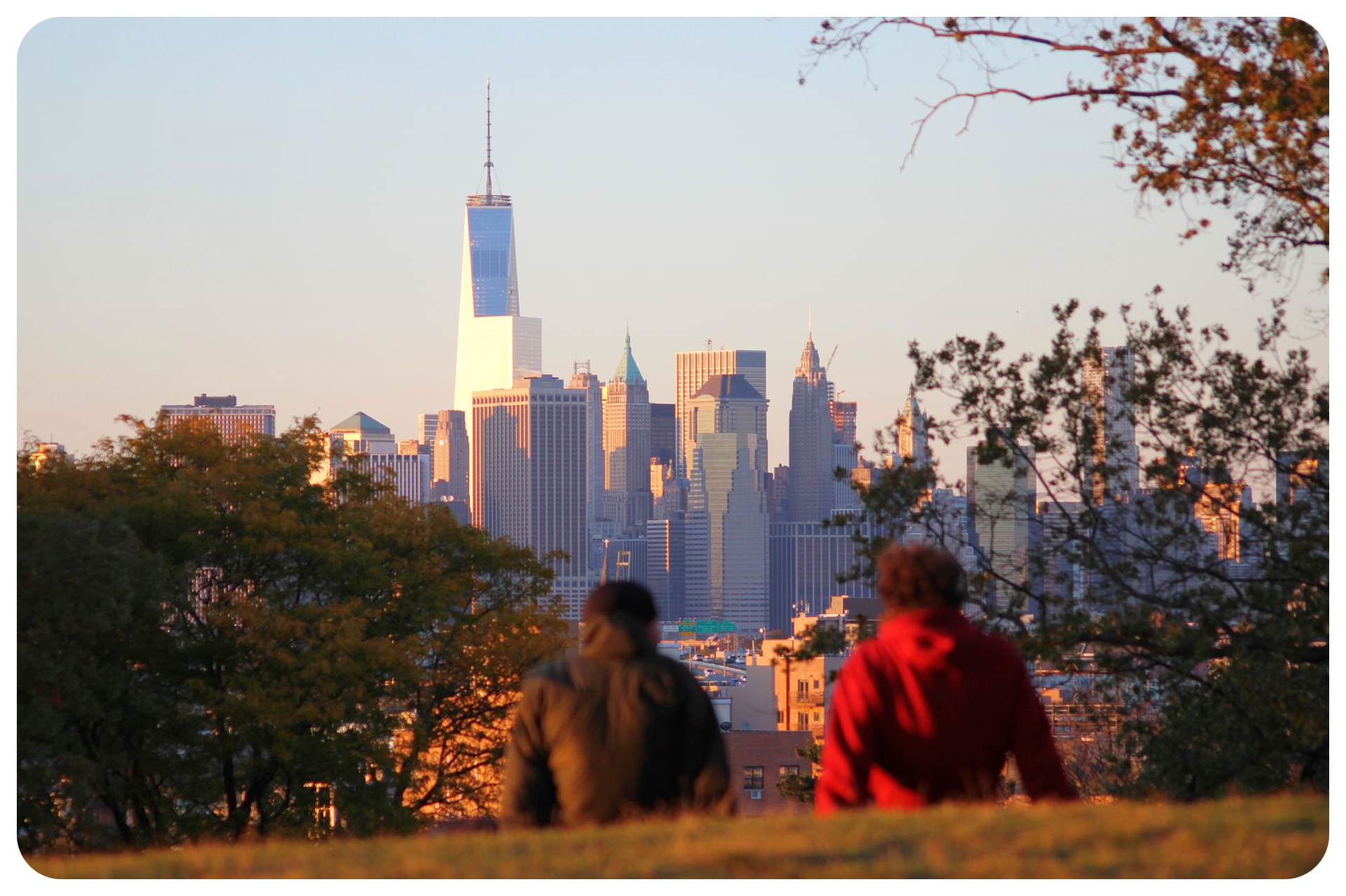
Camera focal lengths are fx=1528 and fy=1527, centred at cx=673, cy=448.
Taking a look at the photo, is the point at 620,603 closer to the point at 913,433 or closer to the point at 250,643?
the point at 913,433

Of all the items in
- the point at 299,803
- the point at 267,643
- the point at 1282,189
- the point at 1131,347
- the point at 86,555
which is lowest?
the point at 299,803

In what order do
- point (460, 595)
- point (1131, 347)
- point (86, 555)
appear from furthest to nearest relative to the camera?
point (460, 595) < point (86, 555) < point (1131, 347)

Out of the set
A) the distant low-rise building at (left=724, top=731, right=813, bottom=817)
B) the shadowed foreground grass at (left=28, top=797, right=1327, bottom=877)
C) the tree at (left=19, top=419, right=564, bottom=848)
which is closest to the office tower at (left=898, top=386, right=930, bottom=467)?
the shadowed foreground grass at (left=28, top=797, right=1327, bottom=877)

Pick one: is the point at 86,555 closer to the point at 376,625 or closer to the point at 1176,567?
the point at 376,625

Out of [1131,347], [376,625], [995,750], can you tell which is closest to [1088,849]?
[995,750]

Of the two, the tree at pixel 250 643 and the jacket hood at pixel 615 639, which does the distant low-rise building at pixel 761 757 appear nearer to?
the tree at pixel 250 643

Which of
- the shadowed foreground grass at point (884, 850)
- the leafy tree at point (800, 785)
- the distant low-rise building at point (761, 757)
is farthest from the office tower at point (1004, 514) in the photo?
the distant low-rise building at point (761, 757)
